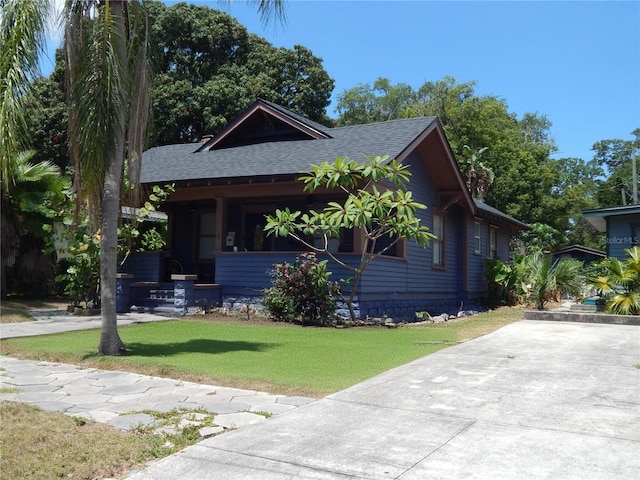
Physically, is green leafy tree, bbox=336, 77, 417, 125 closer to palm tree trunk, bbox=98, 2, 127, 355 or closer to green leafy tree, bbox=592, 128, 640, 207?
green leafy tree, bbox=592, 128, 640, 207

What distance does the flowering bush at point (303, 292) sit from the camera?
12.4m

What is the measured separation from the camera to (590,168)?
69812 mm

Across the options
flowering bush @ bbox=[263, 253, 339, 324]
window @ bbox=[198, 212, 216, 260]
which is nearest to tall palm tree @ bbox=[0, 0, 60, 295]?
flowering bush @ bbox=[263, 253, 339, 324]

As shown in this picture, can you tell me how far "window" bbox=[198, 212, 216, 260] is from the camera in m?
17.3

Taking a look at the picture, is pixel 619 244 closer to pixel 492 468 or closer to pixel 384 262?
pixel 384 262

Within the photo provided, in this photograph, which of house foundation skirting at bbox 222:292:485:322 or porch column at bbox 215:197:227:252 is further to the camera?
porch column at bbox 215:197:227:252

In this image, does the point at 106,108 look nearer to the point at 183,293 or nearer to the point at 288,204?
the point at 183,293

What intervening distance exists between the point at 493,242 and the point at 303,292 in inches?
536

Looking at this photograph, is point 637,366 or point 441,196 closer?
point 637,366

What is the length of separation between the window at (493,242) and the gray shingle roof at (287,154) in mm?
8786

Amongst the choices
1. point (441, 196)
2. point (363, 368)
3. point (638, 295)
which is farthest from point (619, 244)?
point (363, 368)

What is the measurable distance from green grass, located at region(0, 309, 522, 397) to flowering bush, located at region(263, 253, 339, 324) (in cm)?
55

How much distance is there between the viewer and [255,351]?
873cm

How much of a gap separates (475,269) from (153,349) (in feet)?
48.4
